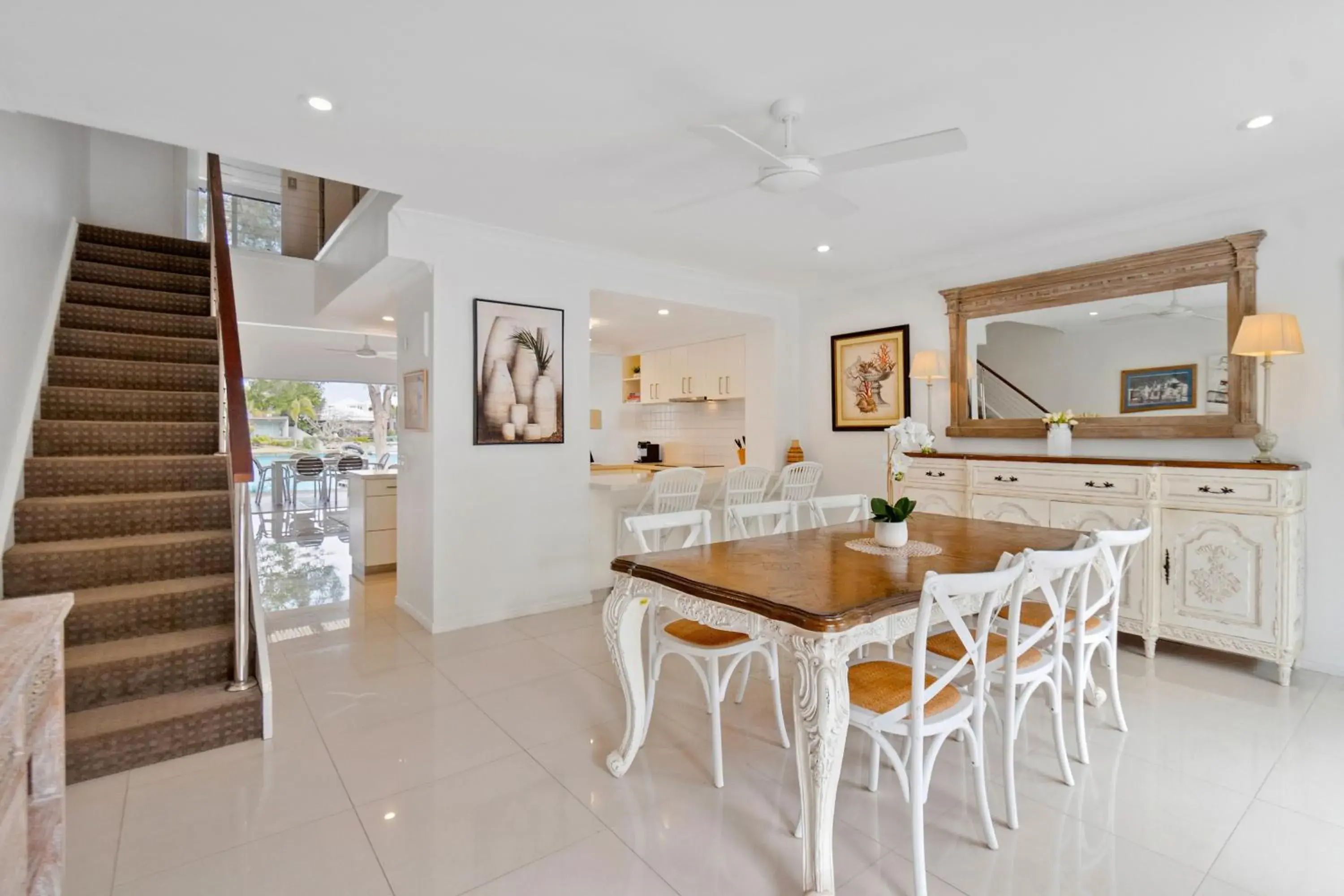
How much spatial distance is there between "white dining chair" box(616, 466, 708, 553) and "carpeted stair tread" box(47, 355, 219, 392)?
2.83 m

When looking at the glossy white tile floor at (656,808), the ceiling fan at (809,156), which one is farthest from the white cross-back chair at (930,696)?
the ceiling fan at (809,156)

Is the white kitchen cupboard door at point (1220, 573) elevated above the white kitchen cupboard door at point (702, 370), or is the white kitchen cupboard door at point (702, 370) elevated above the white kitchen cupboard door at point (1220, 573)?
the white kitchen cupboard door at point (702, 370)

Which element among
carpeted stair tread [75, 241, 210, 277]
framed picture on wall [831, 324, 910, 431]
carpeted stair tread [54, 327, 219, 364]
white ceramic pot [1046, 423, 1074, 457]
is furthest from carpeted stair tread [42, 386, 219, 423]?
white ceramic pot [1046, 423, 1074, 457]

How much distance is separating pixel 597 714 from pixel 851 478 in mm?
3342

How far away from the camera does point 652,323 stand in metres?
5.88

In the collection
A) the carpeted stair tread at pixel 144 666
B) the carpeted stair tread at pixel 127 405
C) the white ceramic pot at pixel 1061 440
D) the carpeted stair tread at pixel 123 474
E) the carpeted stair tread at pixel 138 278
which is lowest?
the carpeted stair tread at pixel 144 666

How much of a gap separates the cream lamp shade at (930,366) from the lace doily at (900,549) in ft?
7.79

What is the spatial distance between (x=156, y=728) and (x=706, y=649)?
2.06 metres

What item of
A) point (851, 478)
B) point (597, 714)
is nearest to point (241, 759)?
point (597, 714)

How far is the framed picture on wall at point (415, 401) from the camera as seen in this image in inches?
154

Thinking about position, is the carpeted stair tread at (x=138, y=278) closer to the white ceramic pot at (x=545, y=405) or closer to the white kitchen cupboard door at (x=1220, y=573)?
the white ceramic pot at (x=545, y=405)

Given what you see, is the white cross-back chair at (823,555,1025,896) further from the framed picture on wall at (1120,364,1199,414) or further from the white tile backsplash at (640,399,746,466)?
the white tile backsplash at (640,399,746,466)

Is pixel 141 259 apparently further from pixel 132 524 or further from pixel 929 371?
pixel 929 371

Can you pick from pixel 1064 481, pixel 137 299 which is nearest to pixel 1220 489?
pixel 1064 481
